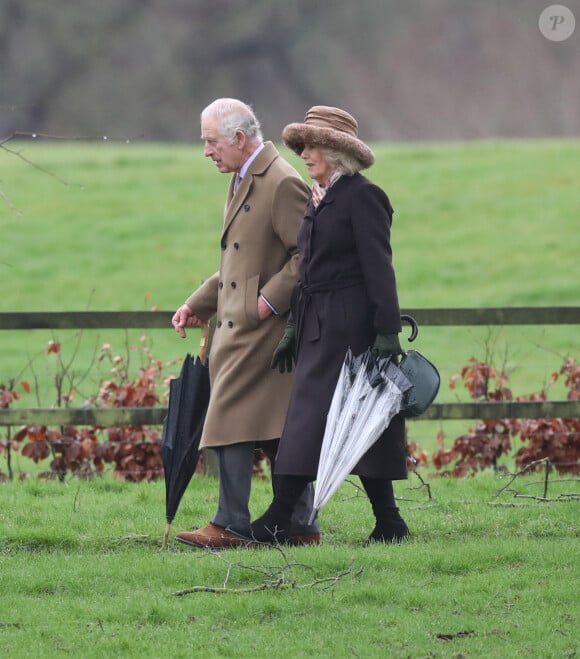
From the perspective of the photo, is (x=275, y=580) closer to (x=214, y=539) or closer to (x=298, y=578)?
(x=298, y=578)

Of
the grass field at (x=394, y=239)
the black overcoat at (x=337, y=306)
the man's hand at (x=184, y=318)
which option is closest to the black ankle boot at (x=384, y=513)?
the black overcoat at (x=337, y=306)

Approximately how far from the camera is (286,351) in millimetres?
6008

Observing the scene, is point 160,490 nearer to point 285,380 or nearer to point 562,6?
point 285,380

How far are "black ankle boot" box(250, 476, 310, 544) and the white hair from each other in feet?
5.16

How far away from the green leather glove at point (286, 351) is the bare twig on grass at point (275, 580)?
0.94 metres

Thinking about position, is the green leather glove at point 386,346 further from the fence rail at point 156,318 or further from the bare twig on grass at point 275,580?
the fence rail at point 156,318

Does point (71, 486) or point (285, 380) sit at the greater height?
point (285, 380)

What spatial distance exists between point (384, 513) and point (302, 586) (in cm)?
94

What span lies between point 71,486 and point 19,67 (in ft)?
164

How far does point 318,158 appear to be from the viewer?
5.80 meters

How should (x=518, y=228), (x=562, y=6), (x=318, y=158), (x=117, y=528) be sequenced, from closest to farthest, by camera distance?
(x=318, y=158)
(x=117, y=528)
(x=518, y=228)
(x=562, y=6)

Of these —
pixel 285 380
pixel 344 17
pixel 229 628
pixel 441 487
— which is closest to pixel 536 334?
pixel 441 487

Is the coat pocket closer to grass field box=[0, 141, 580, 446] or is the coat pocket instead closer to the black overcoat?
the black overcoat

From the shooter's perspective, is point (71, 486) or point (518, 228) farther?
point (518, 228)
